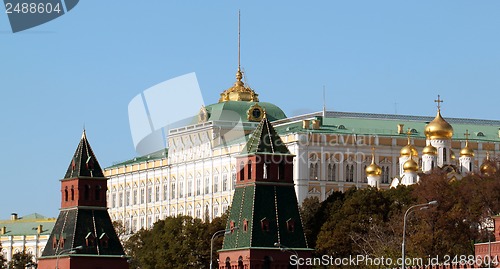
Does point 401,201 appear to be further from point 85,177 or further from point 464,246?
point 85,177

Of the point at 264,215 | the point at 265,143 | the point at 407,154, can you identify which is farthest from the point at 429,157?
the point at 264,215

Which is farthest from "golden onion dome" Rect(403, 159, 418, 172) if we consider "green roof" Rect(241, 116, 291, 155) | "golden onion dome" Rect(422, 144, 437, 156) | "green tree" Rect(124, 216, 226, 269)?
"green roof" Rect(241, 116, 291, 155)

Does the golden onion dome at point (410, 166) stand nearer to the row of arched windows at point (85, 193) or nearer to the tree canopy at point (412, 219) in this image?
the tree canopy at point (412, 219)

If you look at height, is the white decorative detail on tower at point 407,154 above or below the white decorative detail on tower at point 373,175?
above

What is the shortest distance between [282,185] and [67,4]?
2753 inches

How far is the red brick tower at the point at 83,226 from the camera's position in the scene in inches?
6176

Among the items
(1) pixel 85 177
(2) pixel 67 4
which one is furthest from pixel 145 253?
(2) pixel 67 4

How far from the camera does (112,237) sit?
6314 inches

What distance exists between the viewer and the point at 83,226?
15975 cm

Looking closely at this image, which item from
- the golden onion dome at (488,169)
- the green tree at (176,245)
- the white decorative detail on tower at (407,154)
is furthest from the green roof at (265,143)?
the white decorative detail on tower at (407,154)

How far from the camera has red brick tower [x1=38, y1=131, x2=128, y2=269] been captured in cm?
15688

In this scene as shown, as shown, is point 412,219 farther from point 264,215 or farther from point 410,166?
point 410,166

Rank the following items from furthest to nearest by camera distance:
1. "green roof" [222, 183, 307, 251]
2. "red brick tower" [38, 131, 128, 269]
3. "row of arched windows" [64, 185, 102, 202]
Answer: "row of arched windows" [64, 185, 102, 202], "red brick tower" [38, 131, 128, 269], "green roof" [222, 183, 307, 251]

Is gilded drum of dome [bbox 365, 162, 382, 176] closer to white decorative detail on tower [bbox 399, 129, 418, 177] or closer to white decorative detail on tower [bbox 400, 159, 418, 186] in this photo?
white decorative detail on tower [bbox 399, 129, 418, 177]
